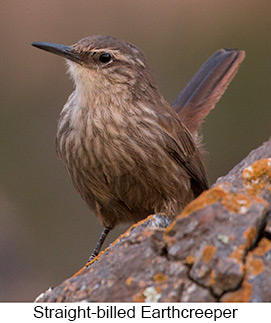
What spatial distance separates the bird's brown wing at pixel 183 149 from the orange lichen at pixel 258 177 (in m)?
1.51

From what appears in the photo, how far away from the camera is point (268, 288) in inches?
108

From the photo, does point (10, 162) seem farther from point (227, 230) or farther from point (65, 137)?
point (227, 230)

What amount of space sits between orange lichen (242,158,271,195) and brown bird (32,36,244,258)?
1320 millimetres

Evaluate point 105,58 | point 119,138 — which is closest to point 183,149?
point 119,138

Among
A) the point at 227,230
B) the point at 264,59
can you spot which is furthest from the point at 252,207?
the point at 264,59

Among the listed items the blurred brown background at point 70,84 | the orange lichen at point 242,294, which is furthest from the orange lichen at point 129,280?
the blurred brown background at point 70,84

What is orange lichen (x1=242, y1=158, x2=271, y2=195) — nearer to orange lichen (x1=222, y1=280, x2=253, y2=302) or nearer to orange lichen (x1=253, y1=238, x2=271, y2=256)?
orange lichen (x1=253, y1=238, x2=271, y2=256)

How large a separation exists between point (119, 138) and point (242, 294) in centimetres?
216

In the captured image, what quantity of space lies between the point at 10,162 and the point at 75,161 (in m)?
4.16

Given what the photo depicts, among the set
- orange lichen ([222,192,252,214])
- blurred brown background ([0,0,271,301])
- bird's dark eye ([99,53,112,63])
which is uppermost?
bird's dark eye ([99,53,112,63])

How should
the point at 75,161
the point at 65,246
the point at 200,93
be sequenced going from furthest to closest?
the point at 65,246 < the point at 200,93 < the point at 75,161

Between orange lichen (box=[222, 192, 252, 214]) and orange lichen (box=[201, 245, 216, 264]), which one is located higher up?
orange lichen (box=[222, 192, 252, 214])

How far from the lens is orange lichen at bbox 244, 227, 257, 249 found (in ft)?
9.36

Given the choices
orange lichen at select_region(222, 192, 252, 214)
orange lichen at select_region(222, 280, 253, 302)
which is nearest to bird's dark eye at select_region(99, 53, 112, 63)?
orange lichen at select_region(222, 192, 252, 214)
